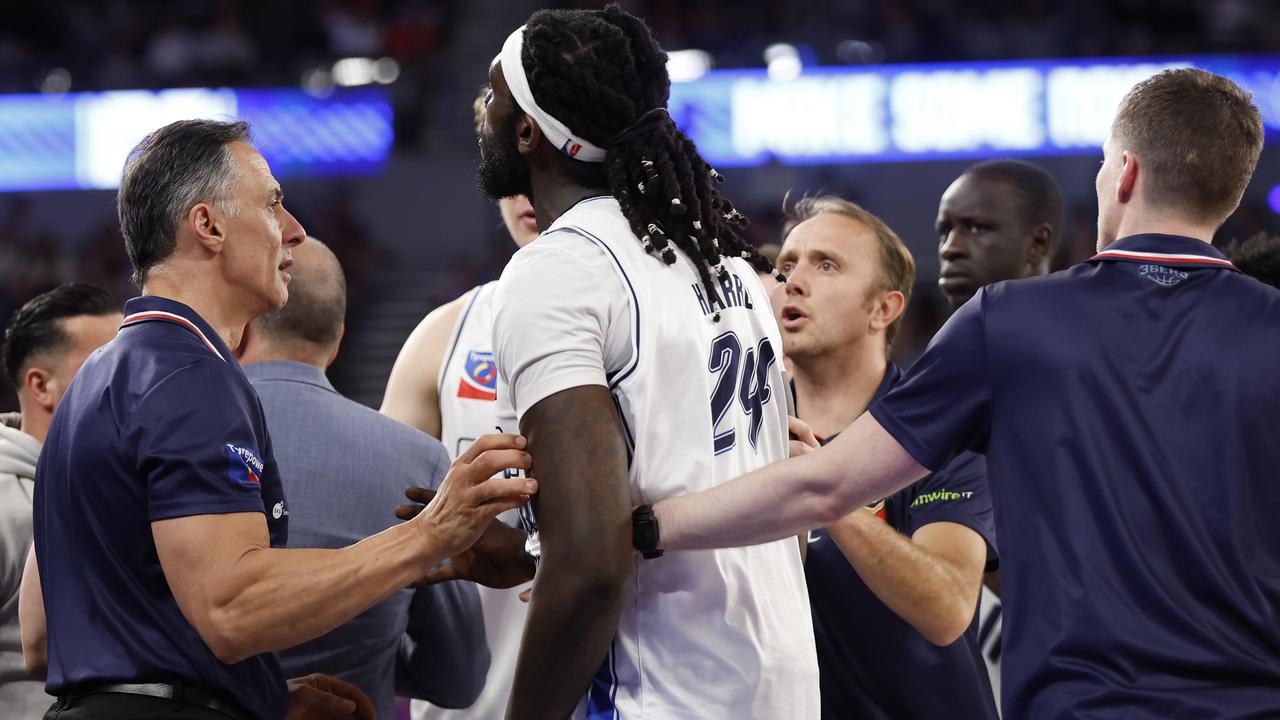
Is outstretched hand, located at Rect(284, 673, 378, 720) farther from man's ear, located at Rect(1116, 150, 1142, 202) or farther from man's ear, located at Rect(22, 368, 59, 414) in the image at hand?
man's ear, located at Rect(1116, 150, 1142, 202)

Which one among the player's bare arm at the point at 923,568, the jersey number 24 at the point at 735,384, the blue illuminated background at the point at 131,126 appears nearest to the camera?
the jersey number 24 at the point at 735,384

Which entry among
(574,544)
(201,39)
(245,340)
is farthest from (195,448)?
(201,39)

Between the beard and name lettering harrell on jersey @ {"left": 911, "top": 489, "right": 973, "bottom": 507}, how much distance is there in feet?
5.12

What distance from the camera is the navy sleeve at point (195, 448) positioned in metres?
2.63

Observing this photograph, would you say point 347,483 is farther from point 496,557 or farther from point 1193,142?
point 1193,142

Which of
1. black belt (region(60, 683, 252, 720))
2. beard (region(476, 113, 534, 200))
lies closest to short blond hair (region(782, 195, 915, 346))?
beard (region(476, 113, 534, 200))

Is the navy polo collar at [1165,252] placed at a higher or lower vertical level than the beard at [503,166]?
lower

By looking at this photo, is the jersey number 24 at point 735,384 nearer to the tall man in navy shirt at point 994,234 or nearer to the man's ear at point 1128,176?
the man's ear at point 1128,176

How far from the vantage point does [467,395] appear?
453cm

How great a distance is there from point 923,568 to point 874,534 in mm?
201

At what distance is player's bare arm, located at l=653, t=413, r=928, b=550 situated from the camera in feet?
8.68

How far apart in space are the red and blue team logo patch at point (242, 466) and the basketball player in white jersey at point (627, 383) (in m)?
0.55

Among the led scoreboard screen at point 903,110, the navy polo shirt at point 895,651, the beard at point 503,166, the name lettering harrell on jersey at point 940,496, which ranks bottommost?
the navy polo shirt at point 895,651

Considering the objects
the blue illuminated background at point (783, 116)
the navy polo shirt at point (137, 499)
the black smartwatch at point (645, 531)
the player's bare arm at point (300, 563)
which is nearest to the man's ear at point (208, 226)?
the navy polo shirt at point (137, 499)
